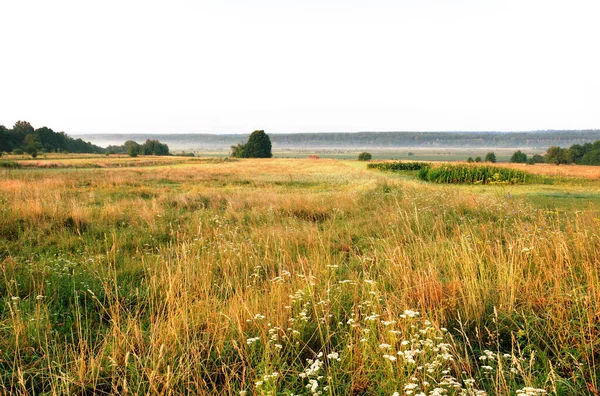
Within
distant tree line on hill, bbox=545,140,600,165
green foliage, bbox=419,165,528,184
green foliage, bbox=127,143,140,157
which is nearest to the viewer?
green foliage, bbox=419,165,528,184

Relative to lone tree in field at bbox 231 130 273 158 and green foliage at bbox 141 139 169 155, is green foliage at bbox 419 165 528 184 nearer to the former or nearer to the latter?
lone tree in field at bbox 231 130 273 158

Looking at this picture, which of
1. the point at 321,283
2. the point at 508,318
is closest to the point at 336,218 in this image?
the point at 321,283

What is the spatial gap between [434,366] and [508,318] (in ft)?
5.48

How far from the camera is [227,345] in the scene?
11.4 feet

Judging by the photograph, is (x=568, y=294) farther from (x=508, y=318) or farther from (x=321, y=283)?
(x=321, y=283)

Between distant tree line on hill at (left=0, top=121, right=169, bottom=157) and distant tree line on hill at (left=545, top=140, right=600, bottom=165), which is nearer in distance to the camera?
distant tree line on hill at (left=0, top=121, right=169, bottom=157)

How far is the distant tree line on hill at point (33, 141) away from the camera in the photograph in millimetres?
77512

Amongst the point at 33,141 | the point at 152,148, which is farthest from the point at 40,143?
the point at 152,148

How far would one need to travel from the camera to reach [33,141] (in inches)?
3191

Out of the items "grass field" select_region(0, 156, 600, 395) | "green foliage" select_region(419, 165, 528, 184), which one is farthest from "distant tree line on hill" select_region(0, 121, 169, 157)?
"grass field" select_region(0, 156, 600, 395)

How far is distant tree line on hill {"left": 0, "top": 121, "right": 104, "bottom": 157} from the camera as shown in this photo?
77512mm

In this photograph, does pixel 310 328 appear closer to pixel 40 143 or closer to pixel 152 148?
pixel 40 143

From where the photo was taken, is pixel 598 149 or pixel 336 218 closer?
pixel 336 218

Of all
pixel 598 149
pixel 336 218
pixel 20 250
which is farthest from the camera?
pixel 598 149
